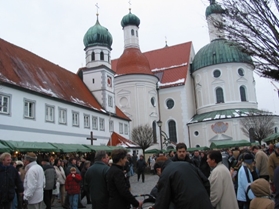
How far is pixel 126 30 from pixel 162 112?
13835mm

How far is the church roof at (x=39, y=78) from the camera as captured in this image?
20.4 metres

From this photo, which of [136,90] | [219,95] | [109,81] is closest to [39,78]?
[109,81]

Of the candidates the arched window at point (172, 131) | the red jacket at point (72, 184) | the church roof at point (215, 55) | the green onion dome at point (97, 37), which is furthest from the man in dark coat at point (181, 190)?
the church roof at point (215, 55)

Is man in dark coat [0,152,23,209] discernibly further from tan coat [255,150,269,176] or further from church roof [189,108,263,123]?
church roof [189,108,263,123]

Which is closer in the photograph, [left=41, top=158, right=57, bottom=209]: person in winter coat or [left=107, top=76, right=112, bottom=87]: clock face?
[left=41, top=158, right=57, bottom=209]: person in winter coat

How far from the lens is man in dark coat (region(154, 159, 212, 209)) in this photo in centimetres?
324

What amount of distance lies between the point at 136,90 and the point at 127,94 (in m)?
1.44

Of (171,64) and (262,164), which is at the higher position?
(171,64)

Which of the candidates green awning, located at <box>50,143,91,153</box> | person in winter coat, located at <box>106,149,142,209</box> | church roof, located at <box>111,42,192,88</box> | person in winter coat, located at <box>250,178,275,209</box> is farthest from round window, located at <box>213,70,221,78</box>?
person in winter coat, located at <box>250,178,275,209</box>

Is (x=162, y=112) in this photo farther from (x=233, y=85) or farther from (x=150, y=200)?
(x=150, y=200)

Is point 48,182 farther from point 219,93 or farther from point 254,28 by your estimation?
point 219,93

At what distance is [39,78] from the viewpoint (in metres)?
23.7

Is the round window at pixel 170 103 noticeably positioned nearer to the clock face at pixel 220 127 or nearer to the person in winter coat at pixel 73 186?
the clock face at pixel 220 127

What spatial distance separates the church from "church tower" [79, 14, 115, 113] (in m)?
0.11
